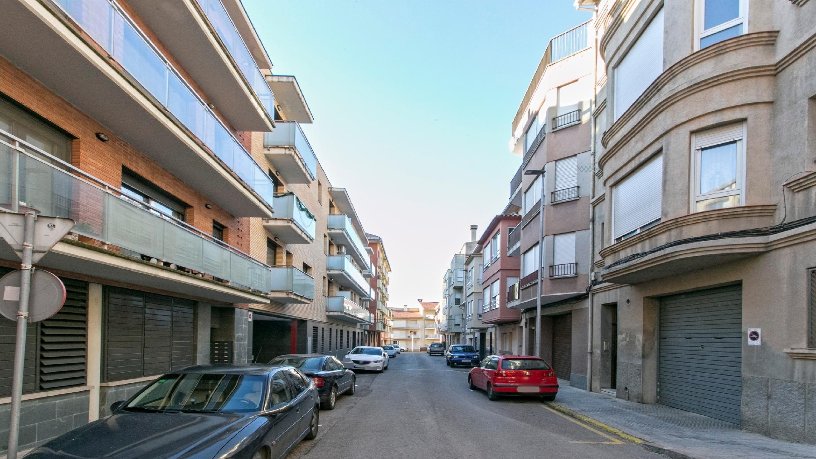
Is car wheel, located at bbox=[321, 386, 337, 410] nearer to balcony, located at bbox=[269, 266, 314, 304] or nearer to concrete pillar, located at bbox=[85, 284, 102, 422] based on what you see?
concrete pillar, located at bbox=[85, 284, 102, 422]

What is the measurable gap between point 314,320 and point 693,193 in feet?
70.7

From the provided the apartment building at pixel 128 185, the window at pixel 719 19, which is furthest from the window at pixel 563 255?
the apartment building at pixel 128 185

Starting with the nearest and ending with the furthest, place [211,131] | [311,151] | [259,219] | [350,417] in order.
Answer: [350,417] → [211,131] → [259,219] → [311,151]

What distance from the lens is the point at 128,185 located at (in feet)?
35.6

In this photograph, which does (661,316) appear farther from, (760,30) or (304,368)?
(304,368)

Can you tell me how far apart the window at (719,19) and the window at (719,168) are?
1.79 meters

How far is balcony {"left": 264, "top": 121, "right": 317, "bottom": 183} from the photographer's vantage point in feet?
66.3

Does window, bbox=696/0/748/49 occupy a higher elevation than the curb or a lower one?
higher

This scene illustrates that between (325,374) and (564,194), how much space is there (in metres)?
11.3

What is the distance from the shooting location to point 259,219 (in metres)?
19.5

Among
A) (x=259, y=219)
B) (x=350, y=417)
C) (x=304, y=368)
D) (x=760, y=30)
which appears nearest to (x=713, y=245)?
(x=760, y=30)

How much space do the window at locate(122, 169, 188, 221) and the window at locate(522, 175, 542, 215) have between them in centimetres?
1430

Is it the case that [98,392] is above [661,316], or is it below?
below

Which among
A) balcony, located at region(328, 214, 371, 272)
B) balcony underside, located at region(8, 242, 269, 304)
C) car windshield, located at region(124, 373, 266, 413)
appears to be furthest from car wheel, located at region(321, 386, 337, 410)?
balcony, located at region(328, 214, 371, 272)
